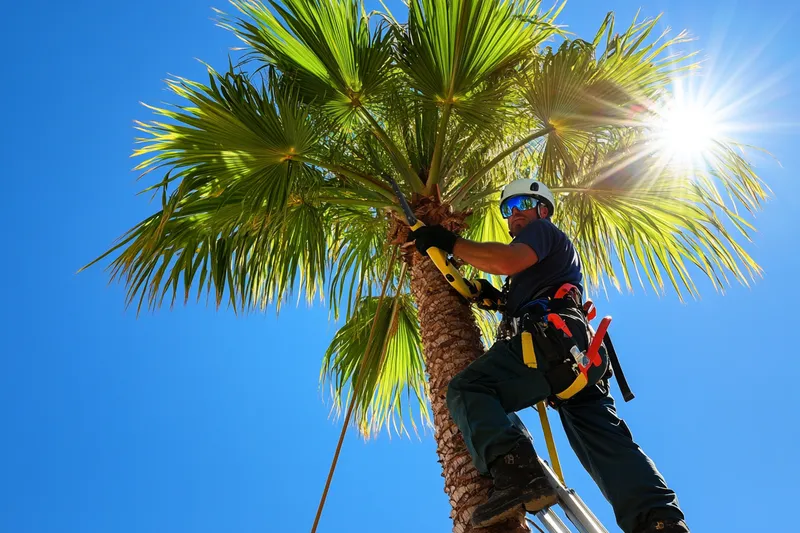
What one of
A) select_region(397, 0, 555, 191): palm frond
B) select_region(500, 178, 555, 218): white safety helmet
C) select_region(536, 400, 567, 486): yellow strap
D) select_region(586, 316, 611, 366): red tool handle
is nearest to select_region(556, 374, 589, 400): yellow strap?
select_region(586, 316, 611, 366): red tool handle

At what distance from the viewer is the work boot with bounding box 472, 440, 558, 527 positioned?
11.2ft

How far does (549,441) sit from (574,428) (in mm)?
158

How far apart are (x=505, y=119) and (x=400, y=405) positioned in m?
3.25

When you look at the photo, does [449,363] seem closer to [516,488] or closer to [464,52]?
[516,488]

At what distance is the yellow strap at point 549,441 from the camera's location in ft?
12.7

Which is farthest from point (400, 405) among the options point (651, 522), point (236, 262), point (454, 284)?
point (651, 522)

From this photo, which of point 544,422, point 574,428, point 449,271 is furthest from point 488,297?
point 574,428

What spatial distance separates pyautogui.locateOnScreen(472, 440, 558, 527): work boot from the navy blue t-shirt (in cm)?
98

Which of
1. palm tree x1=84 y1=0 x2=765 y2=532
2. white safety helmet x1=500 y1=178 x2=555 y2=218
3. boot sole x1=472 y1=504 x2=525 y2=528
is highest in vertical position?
palm tree x1=84 y1=0 x2=765 y2=532

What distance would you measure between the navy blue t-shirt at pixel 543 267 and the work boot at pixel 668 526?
1358 mm

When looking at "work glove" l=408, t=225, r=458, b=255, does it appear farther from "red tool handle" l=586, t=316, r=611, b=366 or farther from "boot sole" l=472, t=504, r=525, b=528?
"boot sole" l=472, t=504, r=525, b=528

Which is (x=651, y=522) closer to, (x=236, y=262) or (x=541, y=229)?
(x=541, y=229)

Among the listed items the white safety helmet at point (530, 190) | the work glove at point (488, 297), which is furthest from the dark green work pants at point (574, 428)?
the white safety helmet at point (530, 190)

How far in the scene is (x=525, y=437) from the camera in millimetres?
3598
